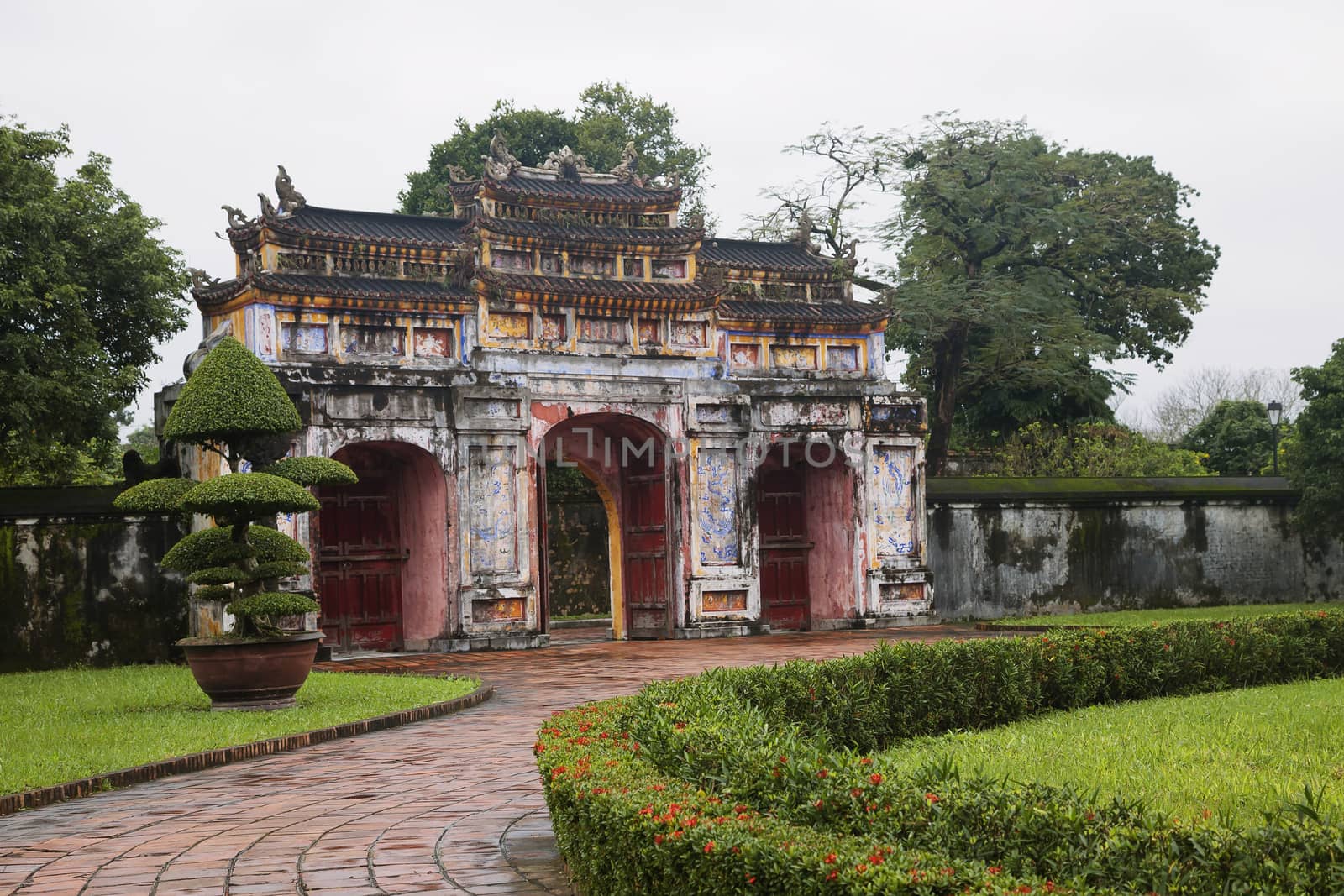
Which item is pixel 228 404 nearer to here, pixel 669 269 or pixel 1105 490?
pixel 669 269

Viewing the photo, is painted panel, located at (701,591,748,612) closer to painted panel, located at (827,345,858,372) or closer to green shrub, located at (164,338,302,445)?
painted panel, located at (827,345,858,372)

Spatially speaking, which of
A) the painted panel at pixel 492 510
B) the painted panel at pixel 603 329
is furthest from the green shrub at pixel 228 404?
the painted panel at pixel 603 329

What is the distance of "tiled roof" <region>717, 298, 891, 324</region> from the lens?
24.1 m

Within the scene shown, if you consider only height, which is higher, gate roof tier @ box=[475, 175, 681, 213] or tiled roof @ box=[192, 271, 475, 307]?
gate roof tier @ box=[475, 175, 681, 213]

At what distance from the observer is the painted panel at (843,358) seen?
24.9 m

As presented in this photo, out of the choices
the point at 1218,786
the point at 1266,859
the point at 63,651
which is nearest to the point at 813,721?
the point at 1218,786

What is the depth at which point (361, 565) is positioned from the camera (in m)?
21.9

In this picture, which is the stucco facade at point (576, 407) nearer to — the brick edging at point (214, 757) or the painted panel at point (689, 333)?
the painted panel at point (689, 333)

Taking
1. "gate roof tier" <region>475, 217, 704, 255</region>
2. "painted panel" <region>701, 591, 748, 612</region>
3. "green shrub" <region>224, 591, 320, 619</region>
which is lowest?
"painted panel" <region>701, 591, 748, 612</region>

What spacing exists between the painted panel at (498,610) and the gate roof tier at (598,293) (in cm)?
445

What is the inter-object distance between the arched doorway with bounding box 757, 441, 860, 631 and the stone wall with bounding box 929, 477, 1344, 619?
2018 mm

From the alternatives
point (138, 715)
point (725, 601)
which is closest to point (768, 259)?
point (725, 601)

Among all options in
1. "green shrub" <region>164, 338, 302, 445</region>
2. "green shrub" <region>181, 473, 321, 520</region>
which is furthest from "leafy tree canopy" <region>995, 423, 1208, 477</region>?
"green shrub" <region>181, 473, 321, 520</region>

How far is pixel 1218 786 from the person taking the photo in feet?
24.3
